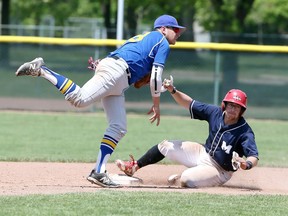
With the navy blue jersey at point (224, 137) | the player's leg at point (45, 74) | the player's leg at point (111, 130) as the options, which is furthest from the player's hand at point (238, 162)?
the player's leg at point (45, 74)

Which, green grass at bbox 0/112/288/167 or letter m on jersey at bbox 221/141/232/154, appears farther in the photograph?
green grass at bbox 0/112/288/167

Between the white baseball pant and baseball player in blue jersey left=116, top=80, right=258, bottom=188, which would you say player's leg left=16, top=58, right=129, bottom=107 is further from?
the white baseball pant

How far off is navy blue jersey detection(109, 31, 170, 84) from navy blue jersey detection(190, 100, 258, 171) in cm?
74

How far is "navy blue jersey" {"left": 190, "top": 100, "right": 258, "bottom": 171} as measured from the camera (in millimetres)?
7758

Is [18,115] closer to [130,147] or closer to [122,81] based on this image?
[130,147]

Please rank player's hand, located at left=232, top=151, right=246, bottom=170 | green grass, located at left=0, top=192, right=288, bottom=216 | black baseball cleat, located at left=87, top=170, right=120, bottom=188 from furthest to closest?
black baseball cleat, located at left=87, top=170, right=120, bottom=188 < player's hand, located at left=232, top=151, right=246, bottom=170 < green grass, located at left=0, top=192, right=288, bottom=216

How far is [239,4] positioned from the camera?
26.6 m

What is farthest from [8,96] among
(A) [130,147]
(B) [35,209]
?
(B) [35,209]

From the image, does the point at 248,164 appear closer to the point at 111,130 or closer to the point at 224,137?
the point at 224,137

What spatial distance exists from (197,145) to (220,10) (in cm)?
1948

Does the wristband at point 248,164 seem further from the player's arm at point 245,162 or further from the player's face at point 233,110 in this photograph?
the player's face at point 233,110

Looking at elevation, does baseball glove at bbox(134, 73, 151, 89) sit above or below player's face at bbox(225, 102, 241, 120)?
above

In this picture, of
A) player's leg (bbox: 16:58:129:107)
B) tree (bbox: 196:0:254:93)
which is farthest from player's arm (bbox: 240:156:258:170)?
tree (bbox: 196:0:254:93)

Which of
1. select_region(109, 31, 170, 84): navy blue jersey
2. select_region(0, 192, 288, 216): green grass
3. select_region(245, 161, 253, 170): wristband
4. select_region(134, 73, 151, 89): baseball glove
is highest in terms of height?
select_region(109, 31, 170, 84): navy blue jersey
